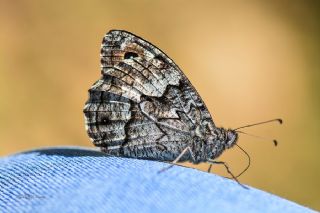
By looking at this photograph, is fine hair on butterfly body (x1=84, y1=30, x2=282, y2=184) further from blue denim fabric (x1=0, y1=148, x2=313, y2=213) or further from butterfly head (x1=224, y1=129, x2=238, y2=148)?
blue denim fabric (x1=0, y1=148, x2=313, y2=213)

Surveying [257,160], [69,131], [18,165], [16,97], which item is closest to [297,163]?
[257,160]

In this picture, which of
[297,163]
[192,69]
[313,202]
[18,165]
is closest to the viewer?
[18,165]

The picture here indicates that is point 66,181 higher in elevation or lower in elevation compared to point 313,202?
higher

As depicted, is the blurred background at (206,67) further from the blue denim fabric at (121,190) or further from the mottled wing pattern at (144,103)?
the blue denim fabric at (121,190)

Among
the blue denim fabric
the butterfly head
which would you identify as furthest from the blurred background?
the blue denim fabric

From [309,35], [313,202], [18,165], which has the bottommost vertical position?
[313,202]

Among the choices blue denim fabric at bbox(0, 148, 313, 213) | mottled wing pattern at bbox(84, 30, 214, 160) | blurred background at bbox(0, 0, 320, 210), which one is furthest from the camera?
blurred background at bbox(0, 0, 320, 210)

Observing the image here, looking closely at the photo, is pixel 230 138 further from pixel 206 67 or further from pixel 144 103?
pixel 206 67

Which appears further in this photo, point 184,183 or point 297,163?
point 297,163

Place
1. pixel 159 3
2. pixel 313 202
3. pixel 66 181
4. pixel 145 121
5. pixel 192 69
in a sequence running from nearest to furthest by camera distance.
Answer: pixel 66 181 < pixel 145 121 < pixel 313 202 < pixel 192 69 < pixel 159 3

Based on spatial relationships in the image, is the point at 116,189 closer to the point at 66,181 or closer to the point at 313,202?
the point at 66,181
